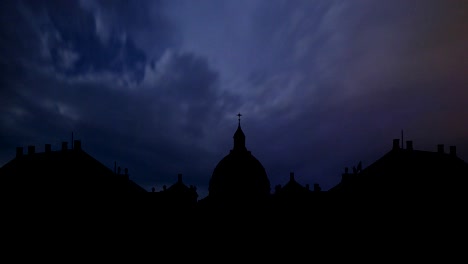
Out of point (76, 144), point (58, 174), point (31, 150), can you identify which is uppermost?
point (76, 144)

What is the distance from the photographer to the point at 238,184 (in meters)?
57.6

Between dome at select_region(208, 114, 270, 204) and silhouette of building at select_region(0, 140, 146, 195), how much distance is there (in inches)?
718

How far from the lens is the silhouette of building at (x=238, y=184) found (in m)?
56.9

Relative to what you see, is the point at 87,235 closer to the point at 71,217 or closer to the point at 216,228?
the point at 71,217

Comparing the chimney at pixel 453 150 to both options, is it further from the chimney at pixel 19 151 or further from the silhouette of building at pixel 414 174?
the chimney at pixel 19 151

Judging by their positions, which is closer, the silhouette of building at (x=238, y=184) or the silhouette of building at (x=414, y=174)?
the silhouette of building at (x=414, y=174)

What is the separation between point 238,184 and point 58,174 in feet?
88.9

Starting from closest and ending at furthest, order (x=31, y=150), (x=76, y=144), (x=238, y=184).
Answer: (x=76, y=144) → (x=31, y=150) → (x=238, y=184)

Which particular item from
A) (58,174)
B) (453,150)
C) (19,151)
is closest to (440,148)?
(453,150)

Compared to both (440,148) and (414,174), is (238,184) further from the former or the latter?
(440,148)

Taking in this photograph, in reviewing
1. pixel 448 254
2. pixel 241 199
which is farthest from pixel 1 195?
pixel 448 254

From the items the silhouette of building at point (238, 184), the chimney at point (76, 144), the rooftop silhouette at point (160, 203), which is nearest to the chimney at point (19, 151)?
the rooftop silhouette at point (160, 203)

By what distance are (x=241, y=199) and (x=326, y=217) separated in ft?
43.3

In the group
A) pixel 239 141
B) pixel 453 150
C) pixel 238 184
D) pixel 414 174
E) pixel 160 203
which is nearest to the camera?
pixel 414 174
